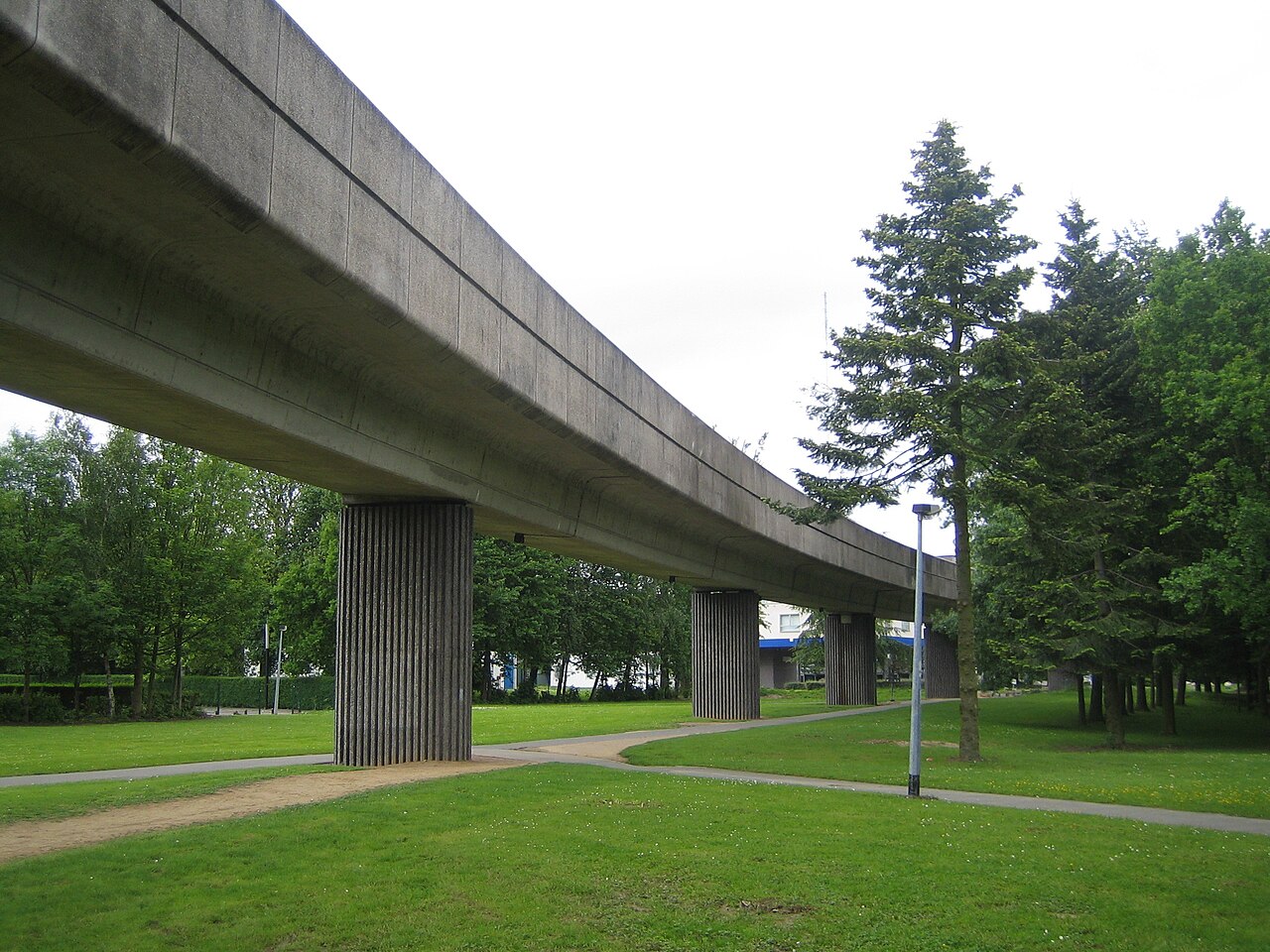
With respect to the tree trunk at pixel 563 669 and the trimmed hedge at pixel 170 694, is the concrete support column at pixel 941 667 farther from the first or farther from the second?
the trimmed hedge at pixel 170 694

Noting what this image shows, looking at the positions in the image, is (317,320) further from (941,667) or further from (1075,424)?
(941,667)

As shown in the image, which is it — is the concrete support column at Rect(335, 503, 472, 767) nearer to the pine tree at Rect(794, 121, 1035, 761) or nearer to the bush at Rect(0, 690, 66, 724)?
the pine tree at Rect(794, 121, 1035, 761)

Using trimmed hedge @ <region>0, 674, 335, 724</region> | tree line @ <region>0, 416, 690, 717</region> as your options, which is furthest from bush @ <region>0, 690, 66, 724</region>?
tree line @ <region>0, 416, 690, 717</region>

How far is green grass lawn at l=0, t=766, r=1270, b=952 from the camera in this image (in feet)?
26.8

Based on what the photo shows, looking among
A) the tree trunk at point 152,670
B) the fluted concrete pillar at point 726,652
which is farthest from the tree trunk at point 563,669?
the fluted concrete pillar at point 726,652

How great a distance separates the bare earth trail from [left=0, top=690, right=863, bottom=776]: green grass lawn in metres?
2.02

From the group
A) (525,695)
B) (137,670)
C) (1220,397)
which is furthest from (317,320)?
(525,695)

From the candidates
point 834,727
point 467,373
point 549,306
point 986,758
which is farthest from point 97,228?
point 834,727

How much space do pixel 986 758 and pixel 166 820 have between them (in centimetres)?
1725

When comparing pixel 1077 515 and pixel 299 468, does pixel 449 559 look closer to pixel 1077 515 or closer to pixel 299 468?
pixel 299 468

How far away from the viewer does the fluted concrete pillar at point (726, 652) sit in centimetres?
3628

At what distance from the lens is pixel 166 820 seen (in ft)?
40.0

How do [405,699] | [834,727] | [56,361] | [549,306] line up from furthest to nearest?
[834,727] < [405,699] < [549,306] < [56,361]

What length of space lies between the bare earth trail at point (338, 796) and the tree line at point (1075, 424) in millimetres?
6921
